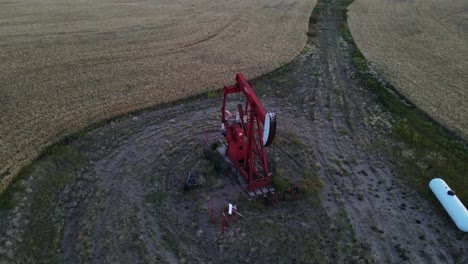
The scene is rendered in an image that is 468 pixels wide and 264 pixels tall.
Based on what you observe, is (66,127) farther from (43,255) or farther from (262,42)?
(262,42)

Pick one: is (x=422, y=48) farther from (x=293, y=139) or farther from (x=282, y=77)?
(x=293, y=139)

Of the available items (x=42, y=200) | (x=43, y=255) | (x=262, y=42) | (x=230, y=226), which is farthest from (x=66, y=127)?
(x=262, y=42)

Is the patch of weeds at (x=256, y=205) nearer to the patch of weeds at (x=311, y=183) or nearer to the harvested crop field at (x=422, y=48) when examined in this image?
the patch of weeds at (x=311, y=183)

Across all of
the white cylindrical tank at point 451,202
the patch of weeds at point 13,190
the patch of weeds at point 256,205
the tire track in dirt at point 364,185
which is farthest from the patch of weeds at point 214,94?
the white cylindrical tank at point 451,202

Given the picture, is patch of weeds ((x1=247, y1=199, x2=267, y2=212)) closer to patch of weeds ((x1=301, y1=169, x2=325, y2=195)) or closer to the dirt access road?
the dirt access road

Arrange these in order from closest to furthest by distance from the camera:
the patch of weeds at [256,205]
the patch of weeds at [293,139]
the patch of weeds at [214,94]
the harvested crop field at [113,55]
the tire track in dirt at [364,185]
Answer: the tire track in dirt at [364,185]
the patch of weeds at [256,205]
the patch of weeds at [293,139]
the harvested crop field at [113,55]
the patch of weeds at [214,94]

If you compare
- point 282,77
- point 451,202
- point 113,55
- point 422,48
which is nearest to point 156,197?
point 451,202
